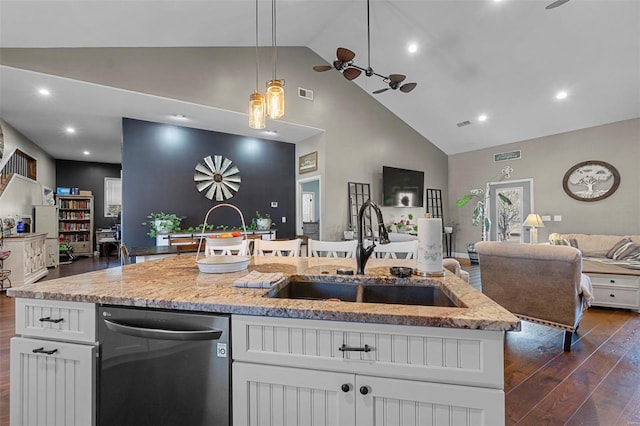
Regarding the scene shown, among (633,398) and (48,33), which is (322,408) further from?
(48,33)

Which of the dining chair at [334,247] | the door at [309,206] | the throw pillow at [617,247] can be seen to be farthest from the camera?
the door at [309,206]

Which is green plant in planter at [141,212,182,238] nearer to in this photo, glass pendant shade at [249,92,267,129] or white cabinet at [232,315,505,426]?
glass pendant shade at [249,92,267,129]

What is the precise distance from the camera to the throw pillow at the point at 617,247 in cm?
473

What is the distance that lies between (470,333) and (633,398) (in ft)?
6.41

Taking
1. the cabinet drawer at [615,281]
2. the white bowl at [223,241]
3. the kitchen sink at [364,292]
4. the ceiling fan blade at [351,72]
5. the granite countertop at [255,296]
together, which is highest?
the ceiling fan blade at [351,72]

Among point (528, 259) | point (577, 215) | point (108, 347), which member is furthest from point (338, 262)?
point (577, 215)

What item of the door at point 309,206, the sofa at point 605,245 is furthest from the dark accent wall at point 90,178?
the sofa at point 605,245

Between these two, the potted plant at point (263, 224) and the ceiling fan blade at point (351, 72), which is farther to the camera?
the potted plant at point (263, 224)

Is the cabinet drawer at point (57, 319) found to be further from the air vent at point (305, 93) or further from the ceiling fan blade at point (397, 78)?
the air vent at point (305, 93)

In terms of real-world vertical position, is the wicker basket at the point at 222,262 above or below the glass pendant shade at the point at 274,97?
below

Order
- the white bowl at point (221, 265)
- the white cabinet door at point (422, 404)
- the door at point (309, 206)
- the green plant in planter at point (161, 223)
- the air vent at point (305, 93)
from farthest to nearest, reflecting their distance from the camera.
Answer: the door at point (309, 206) < the air vent at point (305, 93) < the green plant in planter at point (161, 223) < the white bowl at point (221, 265) < the white cabinet door at point (422, 404)

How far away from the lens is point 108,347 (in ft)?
3.68

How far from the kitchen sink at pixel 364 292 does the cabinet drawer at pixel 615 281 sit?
353cm

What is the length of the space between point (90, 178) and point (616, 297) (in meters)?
11.8
